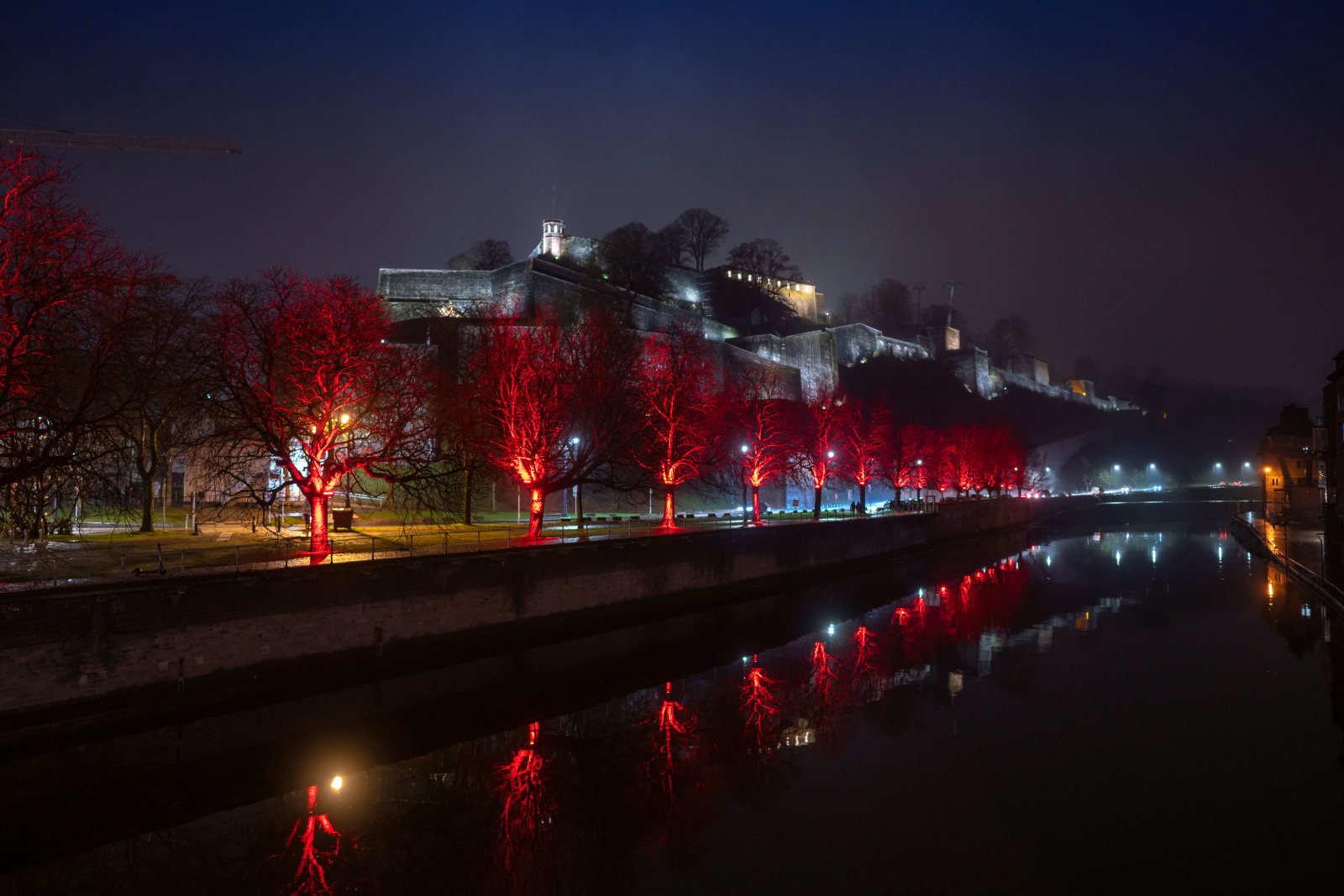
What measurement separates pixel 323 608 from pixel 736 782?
713cm

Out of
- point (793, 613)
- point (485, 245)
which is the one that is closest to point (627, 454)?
point (793, 613)

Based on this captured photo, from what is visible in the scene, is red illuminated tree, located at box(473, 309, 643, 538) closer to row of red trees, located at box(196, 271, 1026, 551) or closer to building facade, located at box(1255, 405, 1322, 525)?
row of red trees, located at box(196, 271, 1026, 551)

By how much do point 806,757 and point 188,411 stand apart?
70.7ft

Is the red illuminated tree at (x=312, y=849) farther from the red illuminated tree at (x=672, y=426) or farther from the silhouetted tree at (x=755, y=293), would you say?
the silhouetted tree at (x=755, y=293)

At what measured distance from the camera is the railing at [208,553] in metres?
12.2

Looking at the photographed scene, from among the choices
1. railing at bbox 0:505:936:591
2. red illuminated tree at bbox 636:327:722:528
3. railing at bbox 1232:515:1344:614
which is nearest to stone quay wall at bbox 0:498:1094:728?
railing at bbox 0:505:936:591

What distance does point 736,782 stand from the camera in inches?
394

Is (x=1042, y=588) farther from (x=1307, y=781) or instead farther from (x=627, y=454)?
(x=1307, y=781)

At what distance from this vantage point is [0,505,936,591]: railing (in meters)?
12.2

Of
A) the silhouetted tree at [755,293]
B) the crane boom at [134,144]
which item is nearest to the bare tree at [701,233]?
the silhouetted tree at [755,293]

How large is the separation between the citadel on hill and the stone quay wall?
76.6 feet

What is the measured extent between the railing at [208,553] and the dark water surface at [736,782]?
8.44 feet

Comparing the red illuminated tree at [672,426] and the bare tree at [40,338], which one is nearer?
the bare tree at [40,338]

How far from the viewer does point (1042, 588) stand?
27.0m
